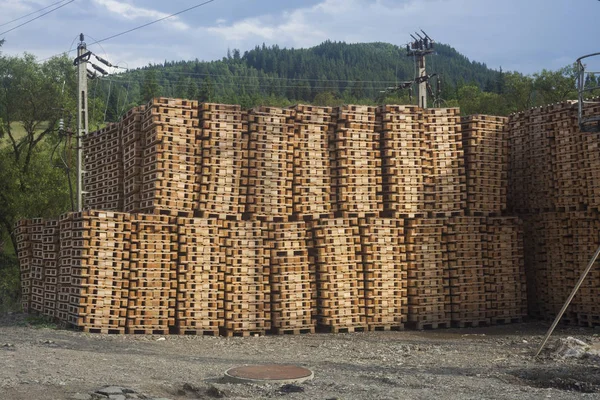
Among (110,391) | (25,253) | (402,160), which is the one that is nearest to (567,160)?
(402,160)

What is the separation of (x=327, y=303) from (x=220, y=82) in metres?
111

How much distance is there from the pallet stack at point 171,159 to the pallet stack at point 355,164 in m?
3.29

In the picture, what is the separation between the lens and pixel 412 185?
55.4ft

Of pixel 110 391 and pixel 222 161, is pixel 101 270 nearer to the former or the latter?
pixel 222 161

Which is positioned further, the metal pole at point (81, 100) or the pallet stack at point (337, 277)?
the metal pole at point (81, 100)

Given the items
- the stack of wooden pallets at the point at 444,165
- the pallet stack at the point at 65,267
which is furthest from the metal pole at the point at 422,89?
the pallet stack at the point at 65,267

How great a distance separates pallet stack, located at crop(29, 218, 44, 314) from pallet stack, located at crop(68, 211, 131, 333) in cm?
309

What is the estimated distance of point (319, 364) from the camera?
12094 millimetres

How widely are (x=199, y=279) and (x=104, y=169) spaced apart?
14.9 feet

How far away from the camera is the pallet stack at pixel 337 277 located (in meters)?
16.0

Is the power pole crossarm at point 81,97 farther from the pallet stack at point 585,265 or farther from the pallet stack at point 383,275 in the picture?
the pallet stack at point 585,265

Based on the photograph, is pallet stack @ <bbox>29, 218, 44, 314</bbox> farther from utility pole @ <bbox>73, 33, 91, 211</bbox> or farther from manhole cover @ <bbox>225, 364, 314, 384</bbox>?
manhole cover @ <bbox>225, 364, 314, 384</bbox>

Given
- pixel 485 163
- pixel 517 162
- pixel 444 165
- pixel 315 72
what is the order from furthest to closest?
pixel 315 72, pixel 517 162, pixel 485 163, pixel 444 165

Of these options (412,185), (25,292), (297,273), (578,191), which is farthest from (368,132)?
(25,292)
